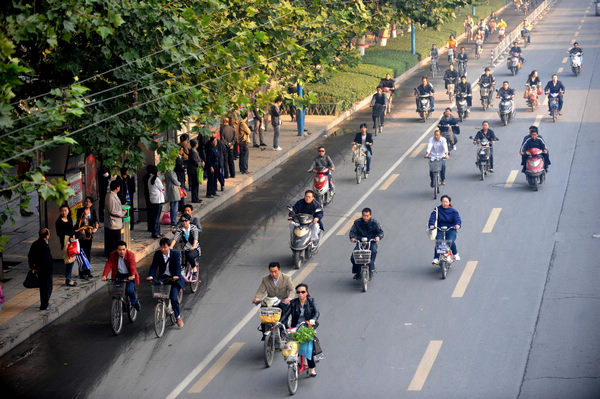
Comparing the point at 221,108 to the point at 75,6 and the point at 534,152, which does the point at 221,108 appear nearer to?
the point at 75,6

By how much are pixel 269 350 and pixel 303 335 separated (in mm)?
1120

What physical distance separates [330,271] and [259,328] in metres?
4.67

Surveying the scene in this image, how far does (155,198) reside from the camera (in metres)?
24.3

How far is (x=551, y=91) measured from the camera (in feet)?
124

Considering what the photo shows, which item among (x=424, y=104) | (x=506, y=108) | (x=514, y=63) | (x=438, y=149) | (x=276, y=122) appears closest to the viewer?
(x=438, y=149)

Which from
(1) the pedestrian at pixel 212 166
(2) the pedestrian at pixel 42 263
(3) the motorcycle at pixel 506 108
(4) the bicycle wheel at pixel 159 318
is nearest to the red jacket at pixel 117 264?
(4) the bicycle wheel at pixel 159 318

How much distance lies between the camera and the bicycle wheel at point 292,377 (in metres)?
15.7

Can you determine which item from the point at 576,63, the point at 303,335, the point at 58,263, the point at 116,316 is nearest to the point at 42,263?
the point at 116,316

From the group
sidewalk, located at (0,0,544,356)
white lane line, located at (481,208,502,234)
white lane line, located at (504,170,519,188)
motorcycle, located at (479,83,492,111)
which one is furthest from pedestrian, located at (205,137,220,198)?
motorcycle, located at (479,83,492,111)

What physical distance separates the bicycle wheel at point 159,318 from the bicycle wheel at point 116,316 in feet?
2.02

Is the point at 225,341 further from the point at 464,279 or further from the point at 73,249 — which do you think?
the point at 464,279

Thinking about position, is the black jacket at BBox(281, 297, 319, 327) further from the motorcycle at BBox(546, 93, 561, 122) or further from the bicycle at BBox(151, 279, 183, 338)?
the motorcycle at BBox(546, 93, 561, 122)

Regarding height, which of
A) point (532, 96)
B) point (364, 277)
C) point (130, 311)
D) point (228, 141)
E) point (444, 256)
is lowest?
point (130, 311)

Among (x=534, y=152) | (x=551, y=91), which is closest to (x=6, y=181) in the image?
(x=534, y=152)
